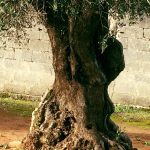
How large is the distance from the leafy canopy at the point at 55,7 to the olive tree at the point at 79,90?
52 centimetres

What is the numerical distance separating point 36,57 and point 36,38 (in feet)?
1.62

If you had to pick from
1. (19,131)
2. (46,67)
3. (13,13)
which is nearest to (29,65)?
(46,67)

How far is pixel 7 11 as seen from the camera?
600 cm

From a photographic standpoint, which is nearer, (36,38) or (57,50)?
(57,50)

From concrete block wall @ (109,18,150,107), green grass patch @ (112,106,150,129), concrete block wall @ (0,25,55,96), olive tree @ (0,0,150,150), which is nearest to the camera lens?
olive tree @ (0,0,150,150)

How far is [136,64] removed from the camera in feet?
42.9

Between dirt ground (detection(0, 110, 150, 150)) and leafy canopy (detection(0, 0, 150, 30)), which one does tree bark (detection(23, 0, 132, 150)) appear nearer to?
leafy canopy (detection(0, 0, 150, 30))

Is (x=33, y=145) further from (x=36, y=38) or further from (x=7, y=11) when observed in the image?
(x=36, y=38)

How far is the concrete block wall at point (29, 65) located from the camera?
13766mm

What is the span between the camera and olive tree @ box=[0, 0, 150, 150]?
286 inches

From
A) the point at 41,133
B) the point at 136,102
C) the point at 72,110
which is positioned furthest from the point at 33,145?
the point at 136,102

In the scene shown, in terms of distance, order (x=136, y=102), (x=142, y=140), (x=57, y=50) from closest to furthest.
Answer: (x=57, y=50) < (x=142, y=140) < (x=136, y=102)

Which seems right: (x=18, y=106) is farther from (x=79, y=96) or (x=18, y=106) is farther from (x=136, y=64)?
(x=79, y=96)

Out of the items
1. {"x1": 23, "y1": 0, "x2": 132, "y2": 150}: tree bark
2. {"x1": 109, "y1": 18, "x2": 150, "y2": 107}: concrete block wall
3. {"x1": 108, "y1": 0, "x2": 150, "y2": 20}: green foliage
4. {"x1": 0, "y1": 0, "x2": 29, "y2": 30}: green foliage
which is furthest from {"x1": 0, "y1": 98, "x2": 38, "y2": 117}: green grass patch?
{"x1": 108, "y1": 0, "x2": 150, "y2": 20}: green foliage
